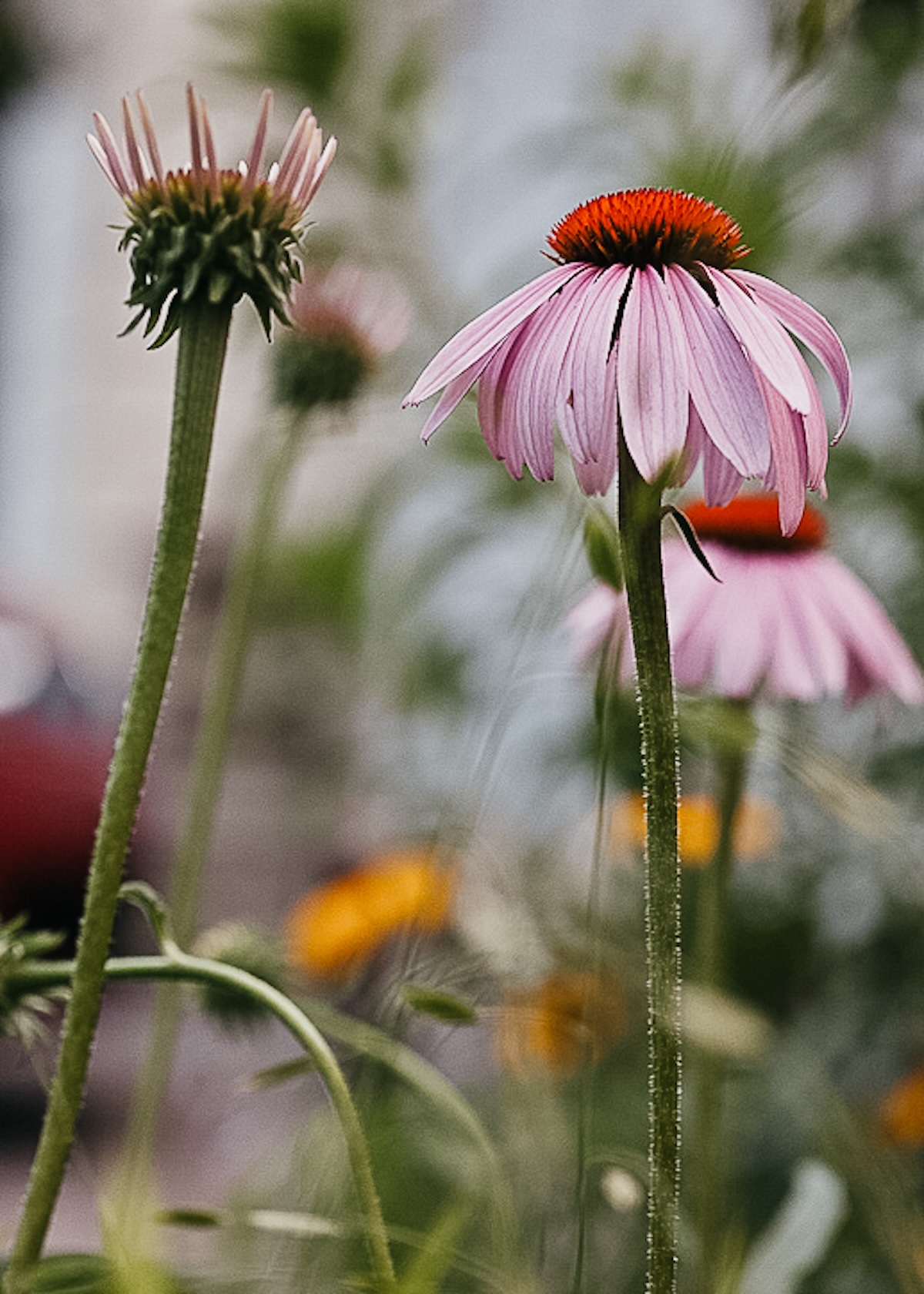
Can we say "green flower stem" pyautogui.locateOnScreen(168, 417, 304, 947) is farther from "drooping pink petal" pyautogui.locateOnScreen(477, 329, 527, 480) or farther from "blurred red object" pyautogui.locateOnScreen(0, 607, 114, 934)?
"blurred red object" pyautogui.locateOnScreen(0, 607, 114, 934)

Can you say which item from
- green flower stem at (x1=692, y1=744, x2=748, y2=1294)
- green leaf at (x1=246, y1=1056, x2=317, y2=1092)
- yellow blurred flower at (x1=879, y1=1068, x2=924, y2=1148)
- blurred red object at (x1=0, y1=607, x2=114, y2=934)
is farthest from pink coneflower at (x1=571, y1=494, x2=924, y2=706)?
blurred red object at (x1=0, y1=607, x2=114, y2=934)

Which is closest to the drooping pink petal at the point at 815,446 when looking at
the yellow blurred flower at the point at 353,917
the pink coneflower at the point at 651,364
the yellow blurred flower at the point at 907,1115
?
the pink coneflower at the point at 651,364

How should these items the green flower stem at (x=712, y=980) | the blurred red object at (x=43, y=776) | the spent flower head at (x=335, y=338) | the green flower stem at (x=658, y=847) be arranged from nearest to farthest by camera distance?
the green flower stem at (x=658, y=847), the green flower stem at (x=712, y=980), the spent flower head at (x=335, y=338), the blurred red object at (x=43, y=776)

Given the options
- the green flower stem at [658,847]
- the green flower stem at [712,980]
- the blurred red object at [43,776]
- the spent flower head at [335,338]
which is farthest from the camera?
the blurred red object at [43,776]

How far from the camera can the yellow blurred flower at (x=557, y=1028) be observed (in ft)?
1.13

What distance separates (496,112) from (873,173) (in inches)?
A: 20.9

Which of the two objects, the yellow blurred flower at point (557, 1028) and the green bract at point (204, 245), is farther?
the yellow blurred flower at point (557, 1028)

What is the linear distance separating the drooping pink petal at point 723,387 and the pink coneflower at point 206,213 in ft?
0.13

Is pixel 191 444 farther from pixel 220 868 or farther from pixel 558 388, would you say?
pixel 220 868

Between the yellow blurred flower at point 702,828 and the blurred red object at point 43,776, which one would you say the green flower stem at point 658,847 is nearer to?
the yellow blurred flower at point 702,828

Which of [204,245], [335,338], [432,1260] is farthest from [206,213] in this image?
[335,338]

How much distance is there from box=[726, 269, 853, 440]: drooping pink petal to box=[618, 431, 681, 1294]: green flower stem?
0.08 ft

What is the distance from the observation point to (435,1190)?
0.63m

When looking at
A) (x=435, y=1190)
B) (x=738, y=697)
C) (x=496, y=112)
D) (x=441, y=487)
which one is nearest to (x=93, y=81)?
(x=496, y=112)
